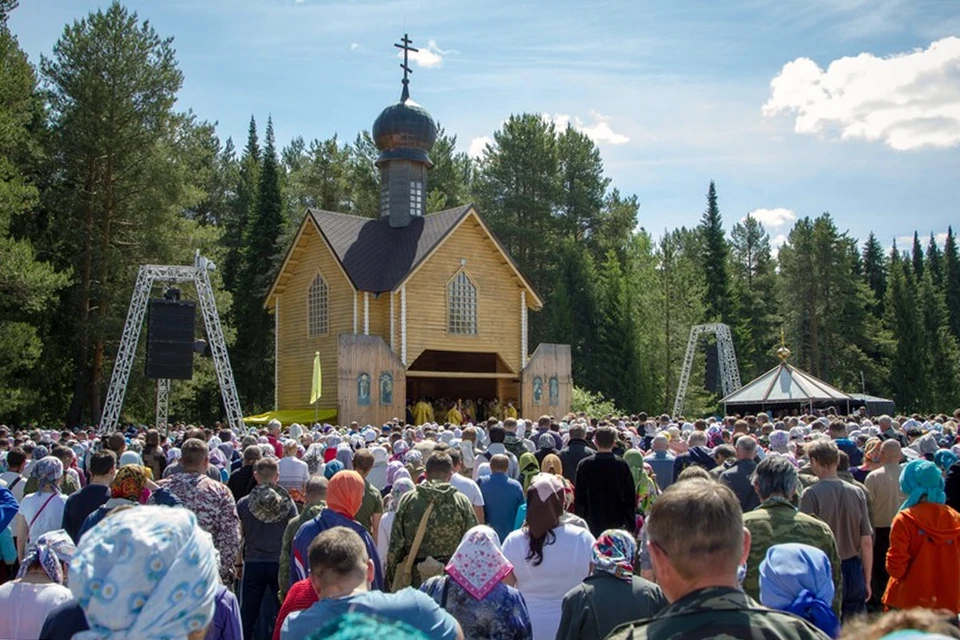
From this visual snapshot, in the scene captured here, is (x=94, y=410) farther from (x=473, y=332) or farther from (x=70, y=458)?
(x=70, y=458)

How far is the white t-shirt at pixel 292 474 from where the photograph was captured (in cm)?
974

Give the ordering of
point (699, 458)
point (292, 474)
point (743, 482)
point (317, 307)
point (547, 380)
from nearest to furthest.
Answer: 1. point (743, 482)
2. point (292, 474)
3. point (699, 458)
4. point (547, 380)
5. point (317, 307)

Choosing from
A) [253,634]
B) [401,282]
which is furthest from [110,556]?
[401,282]

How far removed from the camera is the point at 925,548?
21.4ft

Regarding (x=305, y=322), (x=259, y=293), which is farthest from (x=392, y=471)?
(x=259, y=293)

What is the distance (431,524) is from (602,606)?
2.44 meters

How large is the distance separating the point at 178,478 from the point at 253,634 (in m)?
1.95

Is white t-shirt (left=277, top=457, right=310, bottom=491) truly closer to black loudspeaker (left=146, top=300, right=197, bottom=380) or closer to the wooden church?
black loudspeaker (left=146, top=300, right=197, bottom=380)

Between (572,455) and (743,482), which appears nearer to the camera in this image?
(743,482)

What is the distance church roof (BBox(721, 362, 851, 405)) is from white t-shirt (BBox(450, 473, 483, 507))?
2394cm

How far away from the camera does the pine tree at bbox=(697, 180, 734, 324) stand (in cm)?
6719

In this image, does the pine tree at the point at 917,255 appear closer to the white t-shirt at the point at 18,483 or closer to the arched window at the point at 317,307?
the arched window at the point at 317,307

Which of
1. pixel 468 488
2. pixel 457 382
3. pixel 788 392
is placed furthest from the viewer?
pixel 457 382

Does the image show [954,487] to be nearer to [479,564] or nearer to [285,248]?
[479,564]
